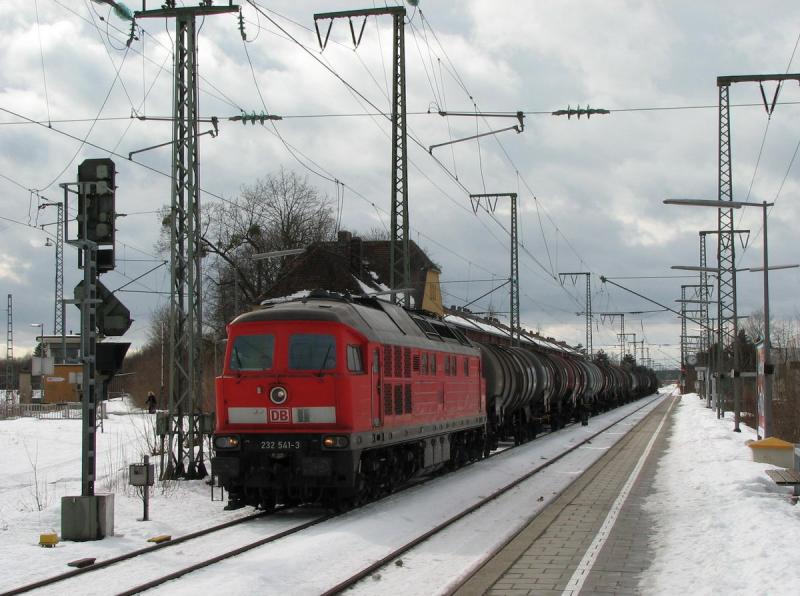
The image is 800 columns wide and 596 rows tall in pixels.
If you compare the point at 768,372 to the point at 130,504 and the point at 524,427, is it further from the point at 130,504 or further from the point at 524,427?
the point at 130,504

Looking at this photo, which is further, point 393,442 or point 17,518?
point 393,442

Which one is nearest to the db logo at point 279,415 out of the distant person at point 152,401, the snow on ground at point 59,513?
the snow on ground at point 59,513

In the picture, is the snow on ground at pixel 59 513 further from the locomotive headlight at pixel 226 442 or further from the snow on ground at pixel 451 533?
the locomotive headlight at pixel 226 442

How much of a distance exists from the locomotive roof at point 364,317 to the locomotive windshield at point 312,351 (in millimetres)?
302

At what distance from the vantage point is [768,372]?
21906 millimetres

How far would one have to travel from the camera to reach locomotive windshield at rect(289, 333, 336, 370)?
47.8ft

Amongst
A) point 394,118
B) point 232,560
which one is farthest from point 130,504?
point 394,118

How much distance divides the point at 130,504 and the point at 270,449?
2782 mm

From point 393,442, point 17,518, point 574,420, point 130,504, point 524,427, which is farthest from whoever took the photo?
point 574,420

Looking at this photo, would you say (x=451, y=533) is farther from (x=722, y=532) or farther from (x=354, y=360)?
(x=722, y=532)

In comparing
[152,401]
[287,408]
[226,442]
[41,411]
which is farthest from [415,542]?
[41,411]

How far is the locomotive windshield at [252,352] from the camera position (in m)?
14.9

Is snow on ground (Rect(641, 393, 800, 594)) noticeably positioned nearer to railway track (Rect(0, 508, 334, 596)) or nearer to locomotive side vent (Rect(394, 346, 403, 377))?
railway track (Rect(0, 508, 334, 596))

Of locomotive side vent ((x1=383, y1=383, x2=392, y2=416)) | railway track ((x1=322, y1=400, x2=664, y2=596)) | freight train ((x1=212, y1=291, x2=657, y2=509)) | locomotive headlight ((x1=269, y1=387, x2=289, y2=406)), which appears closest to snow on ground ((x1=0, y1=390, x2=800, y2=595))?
railway track ((x1=322, y1=400, x2=664, y2=596))
